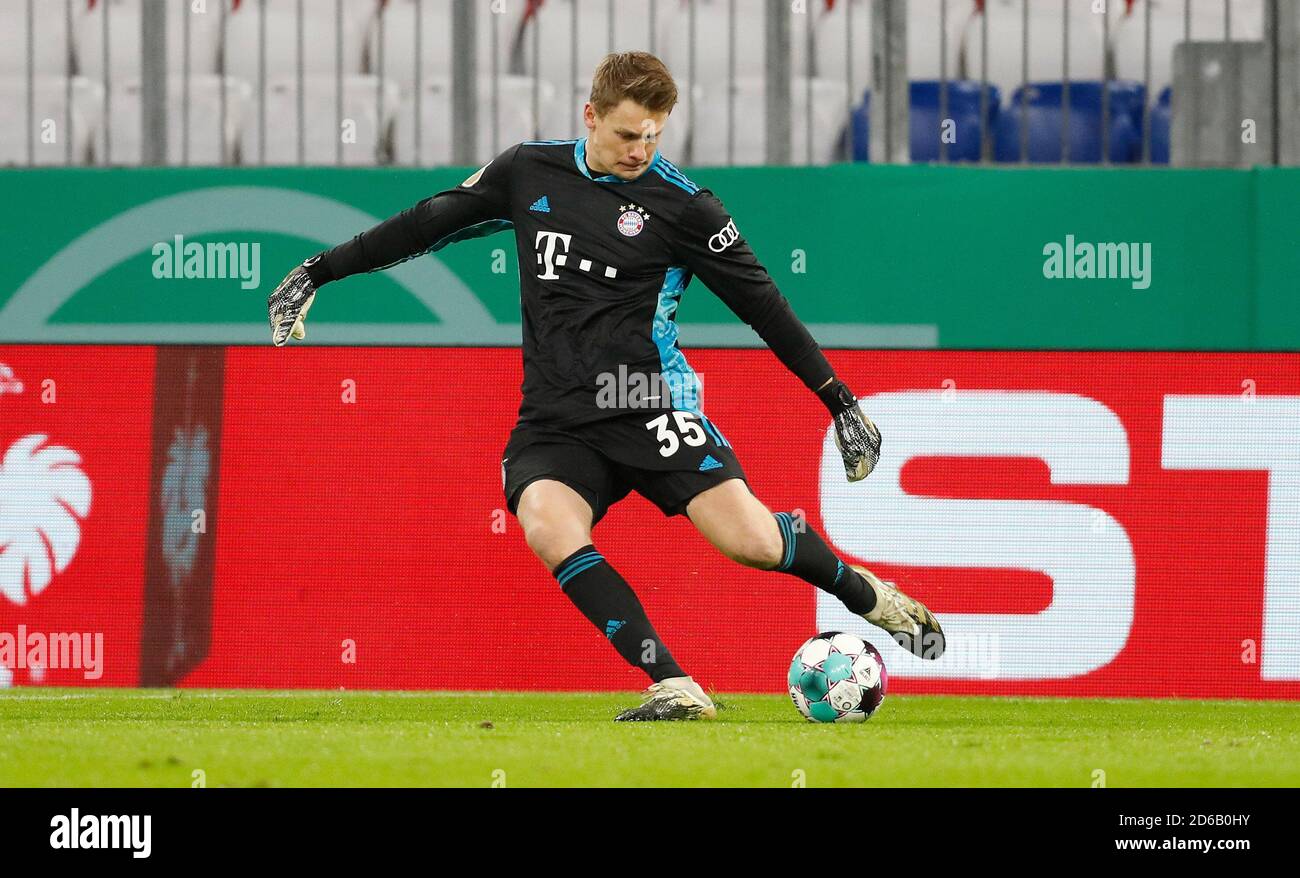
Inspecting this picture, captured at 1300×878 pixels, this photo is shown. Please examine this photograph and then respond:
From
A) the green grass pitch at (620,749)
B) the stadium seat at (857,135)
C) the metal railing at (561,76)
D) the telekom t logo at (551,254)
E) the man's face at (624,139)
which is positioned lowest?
the green grass pitch at (620,749)

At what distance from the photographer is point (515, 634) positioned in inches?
287

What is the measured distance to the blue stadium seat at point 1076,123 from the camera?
848 centimetres

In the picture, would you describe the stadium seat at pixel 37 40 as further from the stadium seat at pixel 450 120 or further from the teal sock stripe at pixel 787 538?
the teal sock stripe at pixel 787 538

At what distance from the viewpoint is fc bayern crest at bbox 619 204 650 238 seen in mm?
5273

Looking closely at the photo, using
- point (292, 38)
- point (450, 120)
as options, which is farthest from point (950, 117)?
point (292, 38)

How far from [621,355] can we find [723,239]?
45 cm

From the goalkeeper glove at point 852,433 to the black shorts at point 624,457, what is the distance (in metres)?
0.36

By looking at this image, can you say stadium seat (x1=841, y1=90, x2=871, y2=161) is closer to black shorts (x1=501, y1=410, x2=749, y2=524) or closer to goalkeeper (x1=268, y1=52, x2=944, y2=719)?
goalkeeper (x1=268, y1=52, x2=944, y2=719)

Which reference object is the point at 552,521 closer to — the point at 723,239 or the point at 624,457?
the point at 624,457

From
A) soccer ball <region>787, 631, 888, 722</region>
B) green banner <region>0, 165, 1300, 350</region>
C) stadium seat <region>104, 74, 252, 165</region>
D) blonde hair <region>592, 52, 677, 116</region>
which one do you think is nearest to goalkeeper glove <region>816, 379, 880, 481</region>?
soccer ball <region>787, 631, 888, 722</region>

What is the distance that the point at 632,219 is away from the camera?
5.28 metres

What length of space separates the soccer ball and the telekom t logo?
1.31 metres

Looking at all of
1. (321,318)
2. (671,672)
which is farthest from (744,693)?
(321,318)

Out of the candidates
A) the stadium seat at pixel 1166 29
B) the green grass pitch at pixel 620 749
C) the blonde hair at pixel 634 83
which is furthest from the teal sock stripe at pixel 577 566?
the stadium seat at pixel 1166 29
